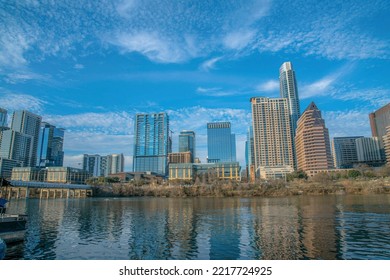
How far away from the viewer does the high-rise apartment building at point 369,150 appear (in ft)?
375

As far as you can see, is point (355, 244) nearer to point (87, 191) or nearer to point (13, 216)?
point (13, 216)

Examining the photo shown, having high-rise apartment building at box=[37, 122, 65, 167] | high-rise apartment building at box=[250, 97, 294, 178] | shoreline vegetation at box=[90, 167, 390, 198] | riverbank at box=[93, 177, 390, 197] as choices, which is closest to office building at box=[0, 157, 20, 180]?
riverbank at box=[93, 177, 390, 197]

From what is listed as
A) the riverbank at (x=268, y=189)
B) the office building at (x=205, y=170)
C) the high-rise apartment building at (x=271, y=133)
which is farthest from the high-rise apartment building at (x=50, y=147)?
the high-rise apartment building at (x=271, y=133)

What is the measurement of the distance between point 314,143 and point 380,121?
103ft

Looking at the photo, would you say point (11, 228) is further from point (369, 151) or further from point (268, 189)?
point (369, 151)

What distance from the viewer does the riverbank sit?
240 ft

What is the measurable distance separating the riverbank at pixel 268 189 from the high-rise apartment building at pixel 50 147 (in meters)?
90.5

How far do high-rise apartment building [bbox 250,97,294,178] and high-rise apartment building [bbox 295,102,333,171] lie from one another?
4692 cm

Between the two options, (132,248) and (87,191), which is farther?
(87,191)

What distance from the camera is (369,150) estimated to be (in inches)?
4754

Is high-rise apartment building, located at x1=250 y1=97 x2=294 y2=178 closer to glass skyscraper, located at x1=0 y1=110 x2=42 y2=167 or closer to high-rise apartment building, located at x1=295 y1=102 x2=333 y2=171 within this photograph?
high-rise apartment building, located at x1=295 y1=102 x2=333 y2=171
